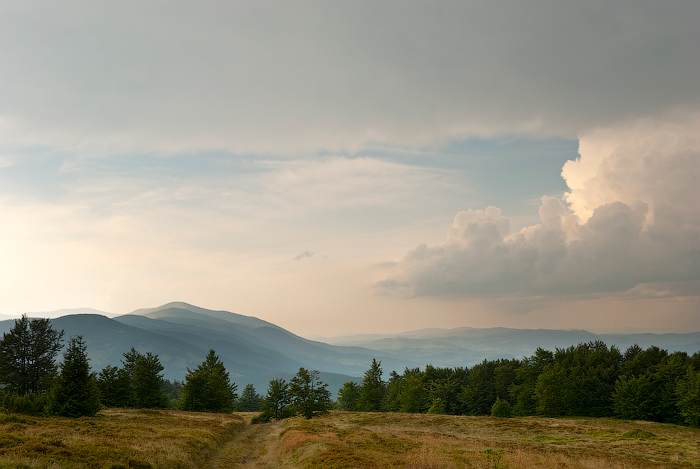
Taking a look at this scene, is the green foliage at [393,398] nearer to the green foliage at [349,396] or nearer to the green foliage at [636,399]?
the green foliage at [349,396]

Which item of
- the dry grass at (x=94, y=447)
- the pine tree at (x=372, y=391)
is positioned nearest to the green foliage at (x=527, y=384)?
the pine tree at (x=372, y=391)

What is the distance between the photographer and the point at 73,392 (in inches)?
1604

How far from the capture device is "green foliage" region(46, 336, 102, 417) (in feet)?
130

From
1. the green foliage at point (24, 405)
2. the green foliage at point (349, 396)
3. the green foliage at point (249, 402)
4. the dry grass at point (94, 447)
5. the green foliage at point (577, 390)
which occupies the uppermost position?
the dry grass at point (94, 447)

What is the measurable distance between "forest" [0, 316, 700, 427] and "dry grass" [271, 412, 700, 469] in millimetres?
15866

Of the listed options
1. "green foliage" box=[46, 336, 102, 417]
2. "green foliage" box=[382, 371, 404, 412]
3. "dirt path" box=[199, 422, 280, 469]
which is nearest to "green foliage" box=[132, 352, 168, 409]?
"green foliage" box=[46, 336, 102, 417]

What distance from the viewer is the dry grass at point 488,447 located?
22.6 metres

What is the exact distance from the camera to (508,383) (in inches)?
4097

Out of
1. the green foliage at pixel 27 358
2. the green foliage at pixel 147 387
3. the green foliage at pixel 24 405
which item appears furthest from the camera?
the green foliage at pixel 147 387

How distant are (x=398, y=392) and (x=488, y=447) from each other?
83111 mm

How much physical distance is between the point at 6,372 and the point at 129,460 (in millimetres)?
65101

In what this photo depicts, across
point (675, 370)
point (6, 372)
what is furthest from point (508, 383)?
point (6, 372)

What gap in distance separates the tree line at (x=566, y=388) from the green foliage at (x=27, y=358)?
222 feet

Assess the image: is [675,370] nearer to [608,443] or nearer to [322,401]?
[608,443]
